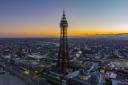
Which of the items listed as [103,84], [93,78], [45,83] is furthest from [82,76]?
[45,83]

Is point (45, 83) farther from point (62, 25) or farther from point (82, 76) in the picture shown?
point (62, 25)

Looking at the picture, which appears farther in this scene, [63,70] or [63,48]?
[63,70]

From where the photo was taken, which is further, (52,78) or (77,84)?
(52,78)

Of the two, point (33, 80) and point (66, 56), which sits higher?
point (66, 56)

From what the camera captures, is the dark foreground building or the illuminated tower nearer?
the dark foreground building

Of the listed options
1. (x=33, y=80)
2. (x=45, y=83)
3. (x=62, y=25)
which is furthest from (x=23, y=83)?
(x=62, y=25)

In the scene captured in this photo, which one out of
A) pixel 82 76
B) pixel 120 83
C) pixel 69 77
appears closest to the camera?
pixel 120 83

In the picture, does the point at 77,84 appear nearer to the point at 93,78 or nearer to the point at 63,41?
the point at 93,78

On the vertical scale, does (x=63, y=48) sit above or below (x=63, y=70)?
above

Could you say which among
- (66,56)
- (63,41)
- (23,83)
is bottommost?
(23,83)

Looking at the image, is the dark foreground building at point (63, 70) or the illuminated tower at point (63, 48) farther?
the illuminated tower at point (63, 48)

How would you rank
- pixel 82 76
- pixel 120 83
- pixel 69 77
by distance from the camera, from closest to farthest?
pixel 120 83
pixel 69 77
pixel 82 76
